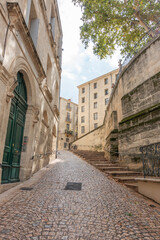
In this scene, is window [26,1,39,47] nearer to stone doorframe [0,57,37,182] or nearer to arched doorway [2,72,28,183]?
stone doorframe [0,57,37,182]

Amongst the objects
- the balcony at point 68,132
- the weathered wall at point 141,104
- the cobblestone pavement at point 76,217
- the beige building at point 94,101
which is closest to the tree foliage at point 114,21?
the weathered wall at point 141,104

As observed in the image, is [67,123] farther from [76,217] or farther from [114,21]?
[76,217]

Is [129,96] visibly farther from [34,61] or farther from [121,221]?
[121,221]

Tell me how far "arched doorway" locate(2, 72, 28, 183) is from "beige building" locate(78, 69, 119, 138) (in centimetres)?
2600

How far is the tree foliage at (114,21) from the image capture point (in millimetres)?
12312

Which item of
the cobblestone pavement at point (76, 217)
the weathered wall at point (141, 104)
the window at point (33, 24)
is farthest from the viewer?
the window at point (33, 24)

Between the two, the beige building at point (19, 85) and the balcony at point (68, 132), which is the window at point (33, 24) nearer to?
the beige building at point (19, 85)

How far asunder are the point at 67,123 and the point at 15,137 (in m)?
35.0

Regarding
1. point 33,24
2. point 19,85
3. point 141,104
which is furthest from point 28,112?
point 141,104

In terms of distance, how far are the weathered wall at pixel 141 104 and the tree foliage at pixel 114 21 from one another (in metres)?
5.81

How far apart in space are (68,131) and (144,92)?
32.9 m

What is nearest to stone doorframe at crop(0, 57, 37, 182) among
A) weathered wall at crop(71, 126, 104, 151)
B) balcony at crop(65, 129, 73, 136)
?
weathered wall at crop(71, 126, 104, 151)

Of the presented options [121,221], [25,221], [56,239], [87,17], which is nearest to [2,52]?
[25,221]

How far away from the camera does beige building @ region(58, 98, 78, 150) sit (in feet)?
129
